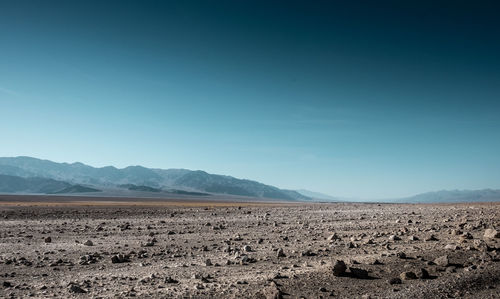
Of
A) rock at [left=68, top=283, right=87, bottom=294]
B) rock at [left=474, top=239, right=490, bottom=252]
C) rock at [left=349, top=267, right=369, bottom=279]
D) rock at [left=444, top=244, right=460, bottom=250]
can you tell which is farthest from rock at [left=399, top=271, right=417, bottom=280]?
rock at [left=68, top=283, right=87, bottom=294]

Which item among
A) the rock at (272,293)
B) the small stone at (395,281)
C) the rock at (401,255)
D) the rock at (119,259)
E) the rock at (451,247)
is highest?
the rock at (451,247)

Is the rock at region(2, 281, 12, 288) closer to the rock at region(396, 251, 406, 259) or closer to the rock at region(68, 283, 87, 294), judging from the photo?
the rock at region(68, 283, 87, 294)

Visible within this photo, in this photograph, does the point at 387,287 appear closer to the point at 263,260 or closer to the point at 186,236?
the point at 263,260

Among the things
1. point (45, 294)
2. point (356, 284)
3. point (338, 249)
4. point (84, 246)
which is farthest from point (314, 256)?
point (84, 246)

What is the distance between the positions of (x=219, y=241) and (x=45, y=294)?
8690mm

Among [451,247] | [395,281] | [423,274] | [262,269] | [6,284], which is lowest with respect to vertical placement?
[6,284]

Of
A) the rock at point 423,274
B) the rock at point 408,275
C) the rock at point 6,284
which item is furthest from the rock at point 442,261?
the rock at point 6,284

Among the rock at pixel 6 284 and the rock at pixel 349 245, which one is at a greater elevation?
the rock at pixel 349 245

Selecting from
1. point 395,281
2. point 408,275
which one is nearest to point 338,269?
point 395,281

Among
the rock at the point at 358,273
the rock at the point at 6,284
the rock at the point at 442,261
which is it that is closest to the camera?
the rock at the point at 6,284

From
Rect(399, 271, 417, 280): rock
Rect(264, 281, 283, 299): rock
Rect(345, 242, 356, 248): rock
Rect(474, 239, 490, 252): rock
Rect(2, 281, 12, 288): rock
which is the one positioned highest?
Rect(474, 239, 490, 252): rock

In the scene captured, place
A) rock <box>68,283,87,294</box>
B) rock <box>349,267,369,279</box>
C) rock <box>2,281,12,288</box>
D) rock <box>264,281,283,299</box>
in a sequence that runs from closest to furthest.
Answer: rock <box>264,281,283,299</box> → rock <box>68,283,87,294</box> → rock <box>2,281,12,288</box> → rock <box>349,267,369,279</box>

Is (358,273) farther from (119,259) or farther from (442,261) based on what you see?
(119,259)

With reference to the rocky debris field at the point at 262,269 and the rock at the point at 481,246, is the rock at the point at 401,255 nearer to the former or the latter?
the rocky debris field at the point at 262,269
